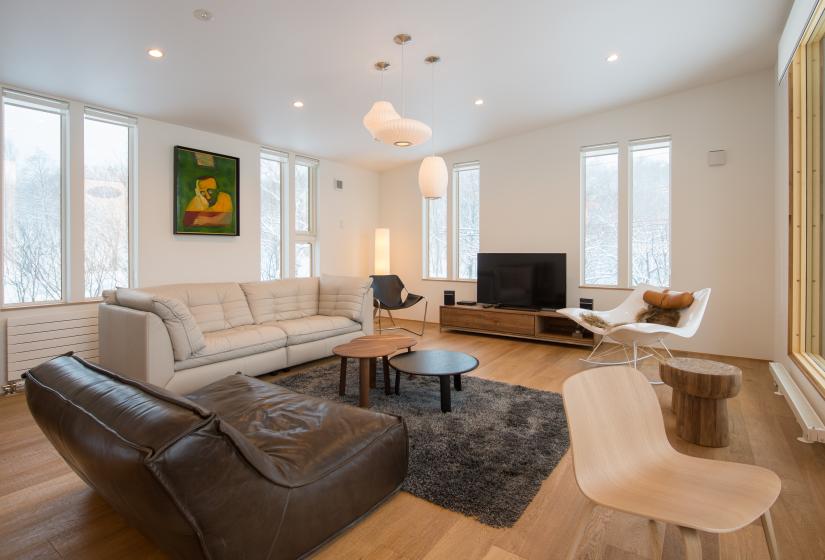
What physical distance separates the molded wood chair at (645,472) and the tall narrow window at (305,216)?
5.39m

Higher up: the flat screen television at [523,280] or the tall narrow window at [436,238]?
the tall narrow window at [436,238]

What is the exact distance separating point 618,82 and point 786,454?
359 cm

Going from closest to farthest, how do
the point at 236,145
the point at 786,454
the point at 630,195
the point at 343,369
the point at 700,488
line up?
the point at 700,488 → the point at 786,454 → the point at 343,369 → the point at 630,195 → the point at 236,145

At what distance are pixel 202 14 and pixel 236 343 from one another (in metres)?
2.43

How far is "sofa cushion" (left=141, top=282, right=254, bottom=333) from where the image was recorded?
11.8 ft

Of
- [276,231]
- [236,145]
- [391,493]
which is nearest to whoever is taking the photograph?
[391,493]

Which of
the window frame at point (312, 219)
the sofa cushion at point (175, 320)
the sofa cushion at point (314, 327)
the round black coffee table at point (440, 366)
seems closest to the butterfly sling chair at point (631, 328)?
the round black coffee table at point (440, 366)

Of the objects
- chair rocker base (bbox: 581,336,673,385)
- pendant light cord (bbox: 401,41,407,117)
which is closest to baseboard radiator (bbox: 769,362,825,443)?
chair rocker base (bbox: 581,336,673,385)

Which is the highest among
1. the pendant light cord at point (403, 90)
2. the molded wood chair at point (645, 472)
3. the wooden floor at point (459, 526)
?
the pendant light cord at point (403, 90)

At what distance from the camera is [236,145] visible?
533 cm

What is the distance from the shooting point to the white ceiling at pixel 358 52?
294cm

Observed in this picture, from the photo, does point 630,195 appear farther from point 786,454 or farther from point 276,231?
point 276,231

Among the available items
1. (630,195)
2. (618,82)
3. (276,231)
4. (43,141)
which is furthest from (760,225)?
(43,141)

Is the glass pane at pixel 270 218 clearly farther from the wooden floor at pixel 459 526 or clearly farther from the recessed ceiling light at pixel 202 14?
the wooden floor at pixel 459 526
